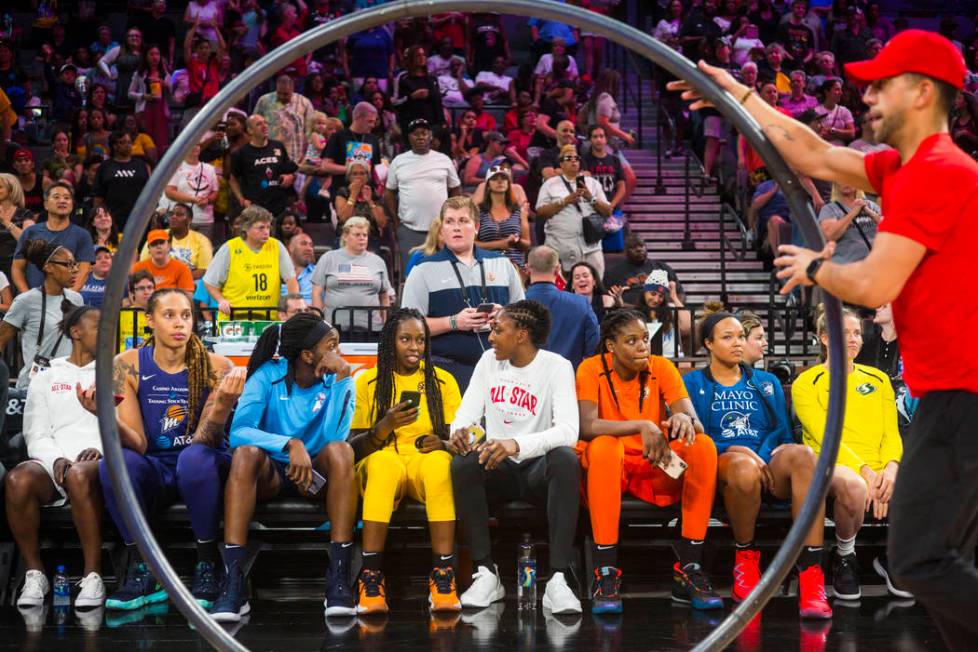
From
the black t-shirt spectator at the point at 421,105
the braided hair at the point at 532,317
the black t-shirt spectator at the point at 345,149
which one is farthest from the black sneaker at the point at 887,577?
the black t-shirt spectator at the point at 421,105

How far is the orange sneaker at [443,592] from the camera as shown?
5668 mm

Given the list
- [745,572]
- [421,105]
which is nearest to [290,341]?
[745,572]

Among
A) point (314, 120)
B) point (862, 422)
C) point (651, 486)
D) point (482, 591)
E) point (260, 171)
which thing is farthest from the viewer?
point (314, 120)

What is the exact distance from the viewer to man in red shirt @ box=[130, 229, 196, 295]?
907 cm

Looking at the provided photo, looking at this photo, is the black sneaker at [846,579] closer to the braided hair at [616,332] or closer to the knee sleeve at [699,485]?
the knee sleeve at [699,485]

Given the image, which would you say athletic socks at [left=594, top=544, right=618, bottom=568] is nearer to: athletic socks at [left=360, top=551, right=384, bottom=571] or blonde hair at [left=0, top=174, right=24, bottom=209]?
athletic socks at [left=360, top=551, right=384, bottom=571]

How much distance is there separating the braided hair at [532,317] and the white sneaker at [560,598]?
3.96 feet

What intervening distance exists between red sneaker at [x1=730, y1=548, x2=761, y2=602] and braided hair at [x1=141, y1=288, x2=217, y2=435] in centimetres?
272

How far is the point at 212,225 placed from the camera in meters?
10.8

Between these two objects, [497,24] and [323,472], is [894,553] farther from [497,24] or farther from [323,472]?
[497,24]

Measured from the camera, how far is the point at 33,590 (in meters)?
5.80

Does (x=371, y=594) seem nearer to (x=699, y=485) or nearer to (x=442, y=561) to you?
(x=442, y=561)

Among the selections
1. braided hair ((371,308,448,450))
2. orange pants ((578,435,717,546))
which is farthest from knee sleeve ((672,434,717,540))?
braided hair ((371,308,448,450))

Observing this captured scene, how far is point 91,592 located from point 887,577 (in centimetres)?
379
